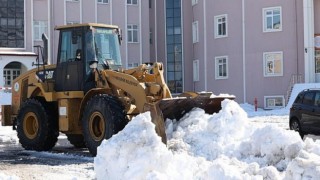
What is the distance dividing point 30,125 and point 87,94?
8.92 ft

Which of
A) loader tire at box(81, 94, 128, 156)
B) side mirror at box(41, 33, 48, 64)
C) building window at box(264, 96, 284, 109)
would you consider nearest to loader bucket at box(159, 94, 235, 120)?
loader tire at box(81, 94, 128, 156)

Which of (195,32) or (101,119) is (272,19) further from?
(101,119)

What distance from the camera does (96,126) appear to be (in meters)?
13.2

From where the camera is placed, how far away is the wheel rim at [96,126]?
12897 millimetres

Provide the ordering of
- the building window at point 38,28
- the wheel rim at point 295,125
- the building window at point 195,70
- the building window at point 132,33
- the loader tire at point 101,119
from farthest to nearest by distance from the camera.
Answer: the building window at point 132,33 → the building window at point 38,28 → the building window at point 195,70 → the wheel rim at point 295,125 → the loader tire at point 101,119

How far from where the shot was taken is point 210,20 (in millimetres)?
39250

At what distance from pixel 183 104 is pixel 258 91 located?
24625 mm

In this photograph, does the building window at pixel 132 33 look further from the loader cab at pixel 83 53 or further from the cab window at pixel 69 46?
the cab window at pixel 69 46

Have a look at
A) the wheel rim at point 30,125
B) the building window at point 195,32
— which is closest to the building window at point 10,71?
the building window at point 195,32

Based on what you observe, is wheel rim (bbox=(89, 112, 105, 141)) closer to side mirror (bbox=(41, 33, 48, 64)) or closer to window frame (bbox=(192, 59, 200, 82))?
side mirror (bbox=(41, 33, 48, 64))

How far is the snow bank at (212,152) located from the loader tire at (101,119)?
1.31 meters

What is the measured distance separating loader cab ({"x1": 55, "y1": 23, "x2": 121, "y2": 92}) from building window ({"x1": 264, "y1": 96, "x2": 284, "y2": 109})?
22636 mm

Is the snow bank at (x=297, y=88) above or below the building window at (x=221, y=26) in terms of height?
below

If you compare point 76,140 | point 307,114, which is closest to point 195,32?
point 307,114
